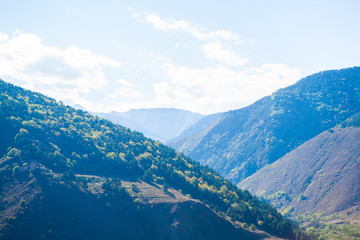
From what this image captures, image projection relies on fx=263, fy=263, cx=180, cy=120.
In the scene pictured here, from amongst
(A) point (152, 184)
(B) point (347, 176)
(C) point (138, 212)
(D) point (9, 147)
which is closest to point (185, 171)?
(A) point (152, 184)

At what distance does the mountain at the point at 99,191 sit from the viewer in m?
85.6

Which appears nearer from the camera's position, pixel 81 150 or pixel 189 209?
pixel 189 209

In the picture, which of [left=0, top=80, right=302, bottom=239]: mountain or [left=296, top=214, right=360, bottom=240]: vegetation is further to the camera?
[left=296, top=214, right=360, bottom=240]: vegetation

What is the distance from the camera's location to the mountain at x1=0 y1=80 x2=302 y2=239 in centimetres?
8562

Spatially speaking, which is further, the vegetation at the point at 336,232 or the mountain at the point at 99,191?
the vegetation at the point at 336,232

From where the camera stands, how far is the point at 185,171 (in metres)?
147

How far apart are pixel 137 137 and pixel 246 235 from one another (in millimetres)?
102207

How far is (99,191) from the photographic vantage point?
102750 mm

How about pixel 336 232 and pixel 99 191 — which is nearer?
pixel 99 191

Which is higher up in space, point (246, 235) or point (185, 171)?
point (185, 171)

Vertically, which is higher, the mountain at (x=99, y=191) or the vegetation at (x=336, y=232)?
the mountain at (x=99, y=191)

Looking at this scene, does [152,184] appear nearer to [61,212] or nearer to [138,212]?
[138,212]

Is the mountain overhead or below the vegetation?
overhead

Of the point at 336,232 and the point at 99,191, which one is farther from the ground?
the point at 99,191
